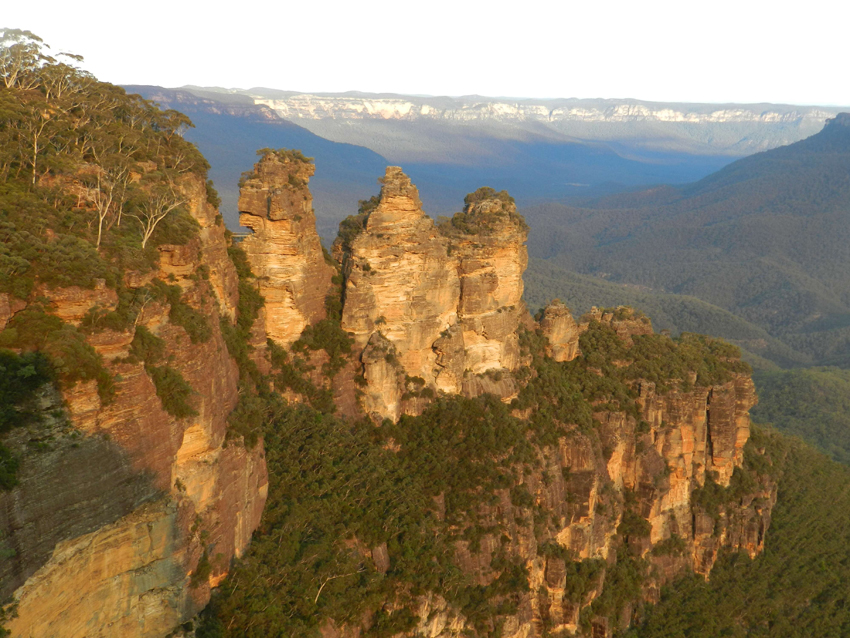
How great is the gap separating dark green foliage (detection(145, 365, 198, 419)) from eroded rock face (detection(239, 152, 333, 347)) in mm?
12152

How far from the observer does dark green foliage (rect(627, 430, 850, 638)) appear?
139ft

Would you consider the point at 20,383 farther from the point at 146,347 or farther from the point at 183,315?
the point at 183,315

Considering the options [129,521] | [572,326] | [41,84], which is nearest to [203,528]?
[129,521]

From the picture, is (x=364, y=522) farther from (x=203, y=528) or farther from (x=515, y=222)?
(x=515, y=222)

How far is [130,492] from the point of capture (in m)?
19.5

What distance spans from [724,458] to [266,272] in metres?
32.0

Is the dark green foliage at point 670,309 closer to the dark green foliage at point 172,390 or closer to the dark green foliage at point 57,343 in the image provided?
the dark green foliage at point 172,390

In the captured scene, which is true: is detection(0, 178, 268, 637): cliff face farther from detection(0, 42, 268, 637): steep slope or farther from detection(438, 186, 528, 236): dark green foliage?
detection(438, 186, 528, 236): dark green foliage

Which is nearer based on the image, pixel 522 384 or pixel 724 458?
pixel 522 384

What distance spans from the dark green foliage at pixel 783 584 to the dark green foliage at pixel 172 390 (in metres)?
29.9

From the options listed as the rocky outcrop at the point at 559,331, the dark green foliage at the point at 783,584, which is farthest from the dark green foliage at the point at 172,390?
the dark green foliage at the point at 783,584

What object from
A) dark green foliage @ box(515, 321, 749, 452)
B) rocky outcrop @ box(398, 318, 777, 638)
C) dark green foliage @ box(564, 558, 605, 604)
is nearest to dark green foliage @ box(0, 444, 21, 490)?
rocky outcrop @ box(398, 318, 777, 638)

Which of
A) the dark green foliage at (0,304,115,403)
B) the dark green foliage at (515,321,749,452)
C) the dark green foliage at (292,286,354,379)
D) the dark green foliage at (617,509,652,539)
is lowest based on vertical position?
the dark green foliage at (617,509,652,539)

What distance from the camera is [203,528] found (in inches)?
907
